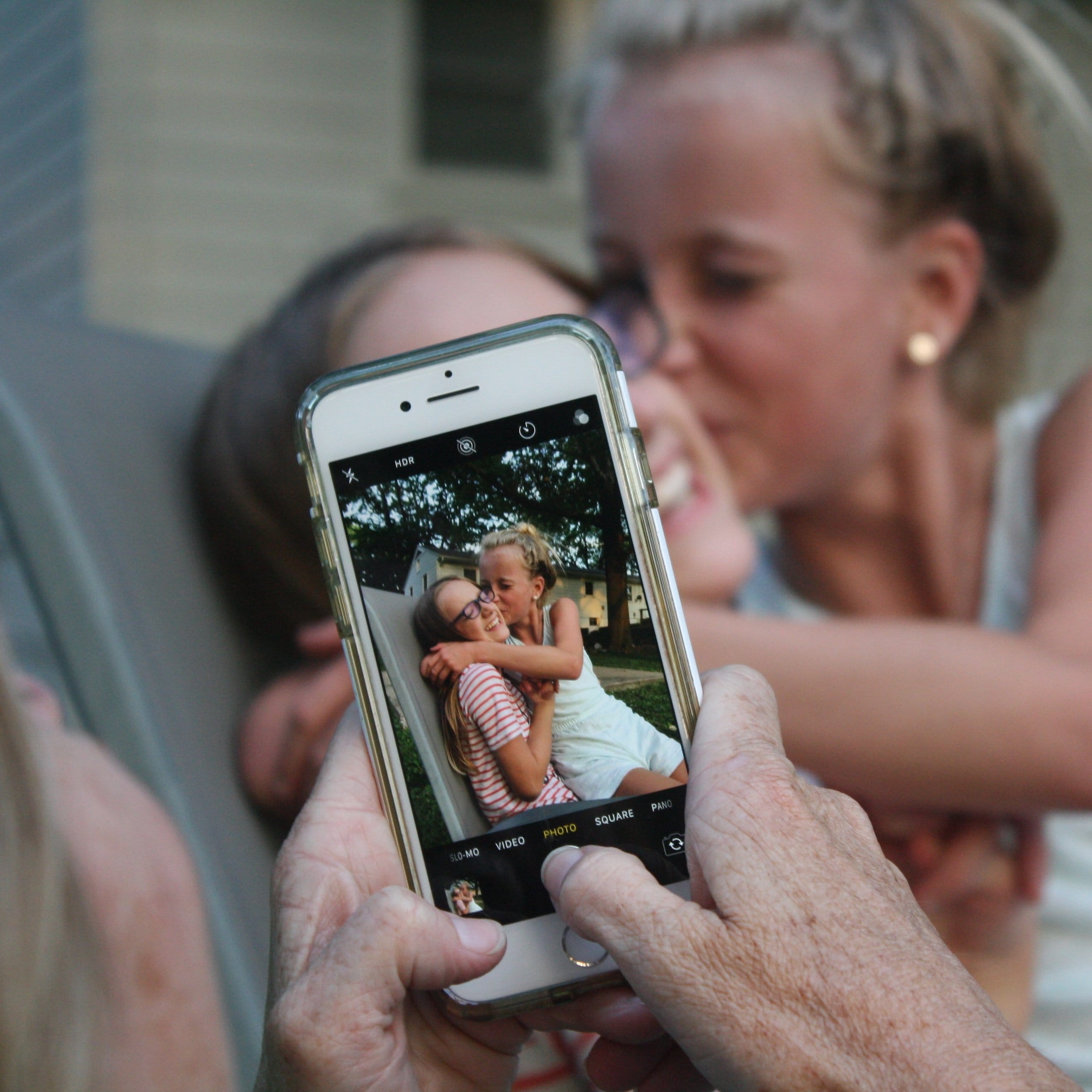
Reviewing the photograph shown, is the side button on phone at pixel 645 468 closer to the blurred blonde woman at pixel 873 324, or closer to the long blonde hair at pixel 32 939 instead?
the long blonde hair at pixel 32 939

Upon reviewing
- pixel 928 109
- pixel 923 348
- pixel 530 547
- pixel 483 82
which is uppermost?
pixel 483 82

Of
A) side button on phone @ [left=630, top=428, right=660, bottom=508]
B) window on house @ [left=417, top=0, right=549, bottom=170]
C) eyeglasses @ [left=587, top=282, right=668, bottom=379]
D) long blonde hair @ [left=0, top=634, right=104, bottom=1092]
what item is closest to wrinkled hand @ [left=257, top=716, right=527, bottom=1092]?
long blonde hair @ [left=0, top=634, right=104, bottom=1092]

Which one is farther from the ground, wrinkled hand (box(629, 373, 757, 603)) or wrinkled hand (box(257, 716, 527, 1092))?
wrinkled hand (box(629, 373, 757, 603))

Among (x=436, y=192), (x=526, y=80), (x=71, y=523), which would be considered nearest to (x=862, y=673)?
(x=71, y=523)

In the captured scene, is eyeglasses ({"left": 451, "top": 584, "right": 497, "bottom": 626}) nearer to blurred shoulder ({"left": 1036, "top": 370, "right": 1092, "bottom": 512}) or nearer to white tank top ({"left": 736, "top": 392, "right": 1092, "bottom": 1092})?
white tank top ({"left": 736, "top": 392, "right": 1092, "bottom": 1092})

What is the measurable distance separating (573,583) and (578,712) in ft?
0.22

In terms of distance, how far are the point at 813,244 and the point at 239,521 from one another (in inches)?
32.2

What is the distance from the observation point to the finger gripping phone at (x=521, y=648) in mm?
536

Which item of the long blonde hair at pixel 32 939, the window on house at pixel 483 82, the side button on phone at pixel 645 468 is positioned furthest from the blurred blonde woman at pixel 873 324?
the window on house at pixel 483 82

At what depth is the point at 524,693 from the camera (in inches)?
21.1

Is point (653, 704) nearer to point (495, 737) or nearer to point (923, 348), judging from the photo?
point (495, 737)

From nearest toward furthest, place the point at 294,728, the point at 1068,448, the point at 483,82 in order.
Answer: the point at 294,728 → the point at 1068,448 → the point at 483,82

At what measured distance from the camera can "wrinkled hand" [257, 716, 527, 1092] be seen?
0.46 meters

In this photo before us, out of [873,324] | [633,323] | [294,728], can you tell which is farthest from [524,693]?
[873,324]
